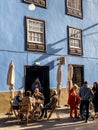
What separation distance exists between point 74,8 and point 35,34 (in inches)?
201

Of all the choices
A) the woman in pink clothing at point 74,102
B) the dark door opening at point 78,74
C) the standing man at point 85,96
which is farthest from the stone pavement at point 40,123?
the dark door opening at point 78,74

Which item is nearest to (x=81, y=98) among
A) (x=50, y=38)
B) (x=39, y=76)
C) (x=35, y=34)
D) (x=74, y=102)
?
(x=74, y=102)

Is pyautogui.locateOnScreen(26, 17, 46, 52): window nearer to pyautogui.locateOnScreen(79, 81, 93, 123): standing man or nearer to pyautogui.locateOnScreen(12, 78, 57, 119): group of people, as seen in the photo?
pyautogui.locateOnScreen(12, 78, 57, 119): group of people

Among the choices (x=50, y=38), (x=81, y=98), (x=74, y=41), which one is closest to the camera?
(x=81, y=98)

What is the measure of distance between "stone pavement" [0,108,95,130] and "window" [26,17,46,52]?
5578mm

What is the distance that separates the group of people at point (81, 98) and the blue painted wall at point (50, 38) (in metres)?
4.04

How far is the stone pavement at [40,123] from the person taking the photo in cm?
1555

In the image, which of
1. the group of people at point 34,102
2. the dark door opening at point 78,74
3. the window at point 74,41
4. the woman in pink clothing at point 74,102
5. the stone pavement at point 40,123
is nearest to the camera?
the stone pavement at point 40,123

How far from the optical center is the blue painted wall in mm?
21328

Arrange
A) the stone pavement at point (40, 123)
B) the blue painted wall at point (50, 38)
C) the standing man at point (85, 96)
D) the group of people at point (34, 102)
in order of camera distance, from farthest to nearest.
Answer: the blue painted wall at point (50, 38) → the standing man at point (85, 96) → the group of people at point (34, 102) → the stone pavement at point (40, 123)

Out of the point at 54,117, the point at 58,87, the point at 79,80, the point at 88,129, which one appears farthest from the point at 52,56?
the point at 88,129

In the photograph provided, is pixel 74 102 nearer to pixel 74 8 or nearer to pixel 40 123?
pixel 40 123

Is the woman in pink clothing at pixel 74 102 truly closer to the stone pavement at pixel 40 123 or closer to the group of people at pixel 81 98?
the group of people at pixel 81 98

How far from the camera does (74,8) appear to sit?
90.2 ft
